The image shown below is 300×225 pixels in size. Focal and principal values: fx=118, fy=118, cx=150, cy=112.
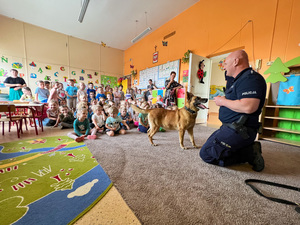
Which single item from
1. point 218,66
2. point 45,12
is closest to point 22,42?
point 45,12

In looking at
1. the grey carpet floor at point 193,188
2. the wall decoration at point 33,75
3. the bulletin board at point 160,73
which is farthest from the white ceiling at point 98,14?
the grey carpet floor at point 193,188

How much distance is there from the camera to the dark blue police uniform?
1319 mm

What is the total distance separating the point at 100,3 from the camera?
4.66 metres

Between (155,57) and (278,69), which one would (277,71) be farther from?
(155,57)

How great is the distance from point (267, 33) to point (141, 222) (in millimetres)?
→ 4697

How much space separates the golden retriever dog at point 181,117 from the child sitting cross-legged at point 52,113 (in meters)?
3.35

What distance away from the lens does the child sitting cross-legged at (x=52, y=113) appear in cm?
387

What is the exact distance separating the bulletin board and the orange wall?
0.29 meters

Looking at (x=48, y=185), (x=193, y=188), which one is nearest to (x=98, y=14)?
(x=48, y=185)

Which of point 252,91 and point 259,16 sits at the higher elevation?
point 259,16

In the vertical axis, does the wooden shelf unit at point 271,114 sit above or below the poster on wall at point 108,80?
below

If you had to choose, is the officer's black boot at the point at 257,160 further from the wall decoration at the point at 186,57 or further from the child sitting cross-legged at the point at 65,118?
the child sitting cross-legged at the point at 65,118

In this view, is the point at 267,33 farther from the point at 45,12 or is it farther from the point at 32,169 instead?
the point at 45,12

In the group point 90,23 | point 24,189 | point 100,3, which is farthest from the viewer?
point 90,23
